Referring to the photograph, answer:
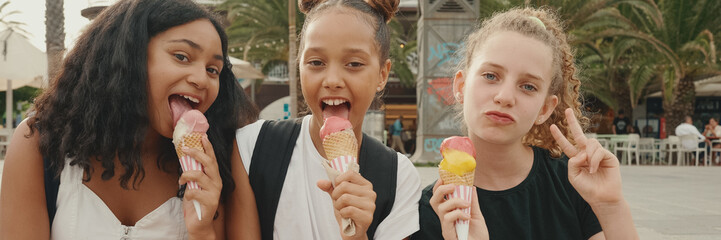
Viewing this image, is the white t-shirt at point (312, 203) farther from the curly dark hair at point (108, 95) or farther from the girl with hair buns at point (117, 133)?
the curly dark hair at point (108, 95)

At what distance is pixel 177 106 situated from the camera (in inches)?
86.4

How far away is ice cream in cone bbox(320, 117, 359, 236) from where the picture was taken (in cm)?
199

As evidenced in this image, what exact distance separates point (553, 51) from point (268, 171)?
141 centimetres

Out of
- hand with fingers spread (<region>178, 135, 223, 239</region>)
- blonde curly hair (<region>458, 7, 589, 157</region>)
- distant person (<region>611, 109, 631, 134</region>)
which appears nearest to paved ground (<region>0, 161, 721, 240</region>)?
blonde curly hair (<region>458, 7, 589, 157</region>)

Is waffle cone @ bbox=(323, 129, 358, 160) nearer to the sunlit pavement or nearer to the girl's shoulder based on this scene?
the girl's shoulder

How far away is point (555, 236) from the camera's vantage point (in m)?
2.51

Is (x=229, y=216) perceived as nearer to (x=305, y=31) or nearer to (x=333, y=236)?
(x=333, y=236)

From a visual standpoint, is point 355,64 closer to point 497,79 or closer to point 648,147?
point 497,79

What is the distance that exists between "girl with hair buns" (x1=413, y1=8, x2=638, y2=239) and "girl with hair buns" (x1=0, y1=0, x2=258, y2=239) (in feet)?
3.39

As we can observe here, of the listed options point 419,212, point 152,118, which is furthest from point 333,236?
point 152,118

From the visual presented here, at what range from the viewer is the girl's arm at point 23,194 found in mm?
2062

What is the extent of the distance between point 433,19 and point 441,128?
273cm

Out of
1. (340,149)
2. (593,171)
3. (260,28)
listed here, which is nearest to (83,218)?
(340,149)

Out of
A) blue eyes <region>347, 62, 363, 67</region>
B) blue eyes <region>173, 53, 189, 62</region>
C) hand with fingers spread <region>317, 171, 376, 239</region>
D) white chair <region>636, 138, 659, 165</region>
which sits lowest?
white chair <region>636, 138, 659, 165</region>
